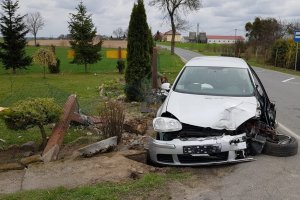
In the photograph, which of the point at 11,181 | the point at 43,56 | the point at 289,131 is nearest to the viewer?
the point at 11,181

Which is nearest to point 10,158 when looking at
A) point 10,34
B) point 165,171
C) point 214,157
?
point 165,171

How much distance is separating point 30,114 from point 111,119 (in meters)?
1.46

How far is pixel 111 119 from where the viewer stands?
7145 mm

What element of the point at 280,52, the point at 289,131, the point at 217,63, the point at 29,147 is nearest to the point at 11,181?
the point at 29,147

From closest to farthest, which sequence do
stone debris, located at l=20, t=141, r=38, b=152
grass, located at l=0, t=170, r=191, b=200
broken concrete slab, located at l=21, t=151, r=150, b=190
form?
grass, located at l=0, t=170, r=191, b=200 < broken concrete slab, located at l=21, t=151, r=150, b=190 < stone debris, located at l=20, t=141, r=38, b=152

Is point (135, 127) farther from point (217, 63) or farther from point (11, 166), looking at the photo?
point (11, 166)

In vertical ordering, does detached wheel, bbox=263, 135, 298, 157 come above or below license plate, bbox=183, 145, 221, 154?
below

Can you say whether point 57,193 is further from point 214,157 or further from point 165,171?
point 214,157

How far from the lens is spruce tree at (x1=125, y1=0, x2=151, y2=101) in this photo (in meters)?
12.7

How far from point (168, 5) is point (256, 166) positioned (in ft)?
182

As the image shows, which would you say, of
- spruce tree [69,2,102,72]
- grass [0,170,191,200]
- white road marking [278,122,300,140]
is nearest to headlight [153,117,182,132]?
grass [0,170,191,200]

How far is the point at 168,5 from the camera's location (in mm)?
59094

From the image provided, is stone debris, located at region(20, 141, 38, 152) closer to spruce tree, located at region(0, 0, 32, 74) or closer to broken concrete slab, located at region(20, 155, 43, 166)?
broken concrete slab, located at region(20, 155, 43, 166)

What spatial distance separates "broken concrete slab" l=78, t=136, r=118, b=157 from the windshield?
1.58 m
